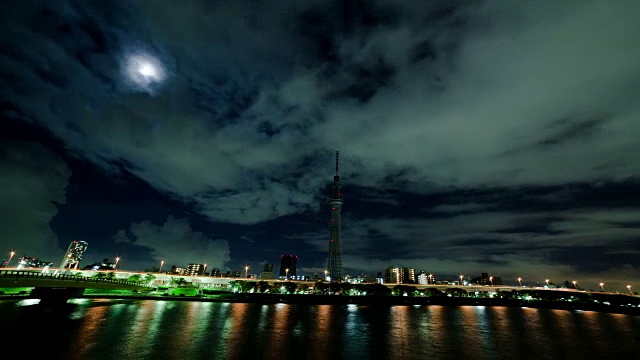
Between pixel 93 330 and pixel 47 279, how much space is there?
3857 centimetres

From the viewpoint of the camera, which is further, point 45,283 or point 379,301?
point 379,301

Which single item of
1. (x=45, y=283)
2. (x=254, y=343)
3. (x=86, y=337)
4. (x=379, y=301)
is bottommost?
(x=86, y=337)

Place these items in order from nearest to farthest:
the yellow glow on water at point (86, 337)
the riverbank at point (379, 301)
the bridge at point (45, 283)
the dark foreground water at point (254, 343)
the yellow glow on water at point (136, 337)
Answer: the yellow glow on water at point (86, 337)
the dark foreground water at point (254, 343)
the yellow glow on water at point (136, 337)
the bridge at point (45, 283)
the riverbank at point (379, 301)

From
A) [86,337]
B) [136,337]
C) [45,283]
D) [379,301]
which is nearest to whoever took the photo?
[86,337]

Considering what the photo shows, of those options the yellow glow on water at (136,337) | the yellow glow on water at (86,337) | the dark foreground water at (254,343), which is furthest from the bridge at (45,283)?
the yellow glow on water at (136,337)

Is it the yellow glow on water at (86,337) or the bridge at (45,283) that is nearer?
the yellow glow on water at (86,337)

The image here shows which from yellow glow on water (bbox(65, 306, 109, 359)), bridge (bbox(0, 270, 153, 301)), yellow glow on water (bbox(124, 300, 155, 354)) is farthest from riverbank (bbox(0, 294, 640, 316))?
yellow glow on water (bbox(124, 300, 155, 354))

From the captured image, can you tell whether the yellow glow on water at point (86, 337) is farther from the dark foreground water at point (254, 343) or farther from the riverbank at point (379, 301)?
the riverbank at point (379, 301)

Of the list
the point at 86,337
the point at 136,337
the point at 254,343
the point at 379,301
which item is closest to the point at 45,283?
the point at 86,337

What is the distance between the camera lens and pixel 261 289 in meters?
174

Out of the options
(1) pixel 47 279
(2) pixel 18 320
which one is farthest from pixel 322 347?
(1) pixel 47 279

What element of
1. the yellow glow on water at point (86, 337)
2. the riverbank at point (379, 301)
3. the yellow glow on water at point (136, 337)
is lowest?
the yellow glow on water at point (86, 337)

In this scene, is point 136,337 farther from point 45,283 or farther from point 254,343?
point 45,283

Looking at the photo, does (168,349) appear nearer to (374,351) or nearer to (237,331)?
(237,331)
